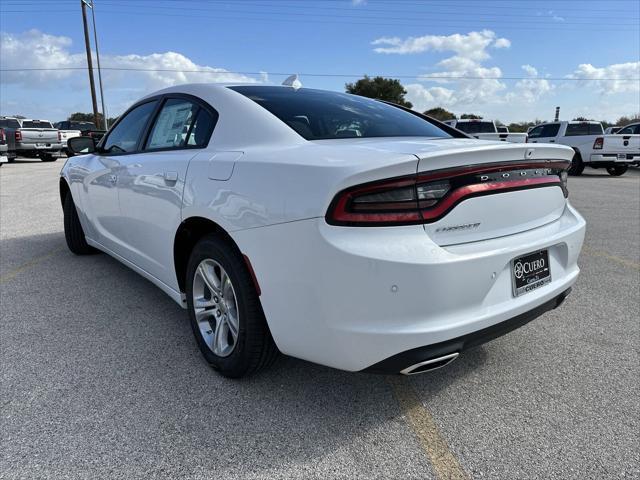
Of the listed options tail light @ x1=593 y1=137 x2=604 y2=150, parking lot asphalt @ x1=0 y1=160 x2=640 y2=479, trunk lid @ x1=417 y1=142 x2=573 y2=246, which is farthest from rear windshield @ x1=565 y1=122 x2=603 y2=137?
trunk lid @ x1=417 y1=142 x2=573 y2=246

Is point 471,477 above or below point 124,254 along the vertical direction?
below

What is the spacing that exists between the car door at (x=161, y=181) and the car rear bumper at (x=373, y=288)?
914 millimetres

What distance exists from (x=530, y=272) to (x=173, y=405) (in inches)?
71.5

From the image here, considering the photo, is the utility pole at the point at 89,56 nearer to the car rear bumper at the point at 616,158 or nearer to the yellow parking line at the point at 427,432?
the car rear bumper at the point at 616,158

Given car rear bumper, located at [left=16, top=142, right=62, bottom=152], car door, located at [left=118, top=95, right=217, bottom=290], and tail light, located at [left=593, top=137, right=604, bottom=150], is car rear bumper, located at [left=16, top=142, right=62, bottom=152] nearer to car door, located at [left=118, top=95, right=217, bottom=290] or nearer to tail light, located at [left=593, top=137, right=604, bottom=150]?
car door, located at [left=118, top=95, right=217, bottom=290]

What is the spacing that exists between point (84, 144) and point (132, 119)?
0.87m

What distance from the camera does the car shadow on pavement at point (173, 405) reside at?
2010 mm

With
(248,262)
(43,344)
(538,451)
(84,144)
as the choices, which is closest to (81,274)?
(84,144)

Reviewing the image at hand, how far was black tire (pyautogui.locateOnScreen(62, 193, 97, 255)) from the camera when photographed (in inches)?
195

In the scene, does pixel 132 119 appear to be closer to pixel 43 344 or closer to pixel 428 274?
pixel 43 344

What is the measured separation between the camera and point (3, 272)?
4.55 meters

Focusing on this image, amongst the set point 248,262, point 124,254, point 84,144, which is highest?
point 84,144

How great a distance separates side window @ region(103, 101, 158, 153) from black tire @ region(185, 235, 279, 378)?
4.85 ft

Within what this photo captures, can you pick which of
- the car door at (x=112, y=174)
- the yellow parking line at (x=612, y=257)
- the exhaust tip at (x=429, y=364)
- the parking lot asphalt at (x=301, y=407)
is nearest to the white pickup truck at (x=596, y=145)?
the yellow parking line at (x=612, y=257)
